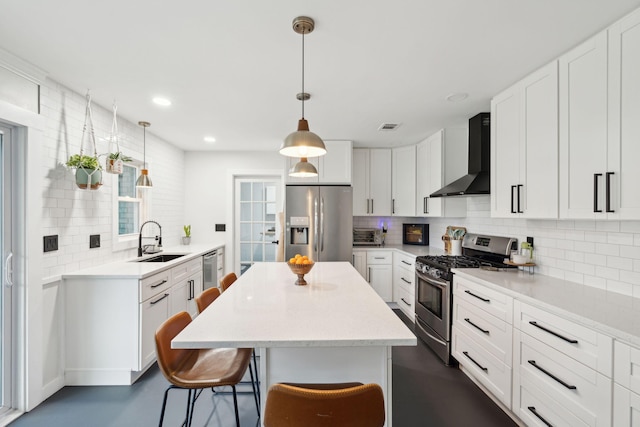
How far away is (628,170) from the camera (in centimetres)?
161

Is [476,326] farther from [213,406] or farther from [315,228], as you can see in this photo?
[315,228]

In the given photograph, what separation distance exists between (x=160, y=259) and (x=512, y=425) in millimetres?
3817

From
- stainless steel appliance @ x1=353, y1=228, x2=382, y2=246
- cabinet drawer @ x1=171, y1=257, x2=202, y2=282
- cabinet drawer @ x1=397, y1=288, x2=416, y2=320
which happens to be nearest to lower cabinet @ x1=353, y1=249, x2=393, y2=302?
cabinet drawer @ x1=397, y1=288, x2=416, y2=320

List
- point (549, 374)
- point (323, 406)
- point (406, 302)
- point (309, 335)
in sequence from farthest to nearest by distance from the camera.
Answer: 1. point (406, 302)
2. point (549, 374)
3. point (309, 335)
4. point (323, 406)

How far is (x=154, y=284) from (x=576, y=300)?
3.11 meters

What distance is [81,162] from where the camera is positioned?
8.13 ft

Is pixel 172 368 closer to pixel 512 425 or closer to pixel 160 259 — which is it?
pixel 512 425

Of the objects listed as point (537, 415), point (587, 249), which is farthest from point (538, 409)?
point (587, 249)

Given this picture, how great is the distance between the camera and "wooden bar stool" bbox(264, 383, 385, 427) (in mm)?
994

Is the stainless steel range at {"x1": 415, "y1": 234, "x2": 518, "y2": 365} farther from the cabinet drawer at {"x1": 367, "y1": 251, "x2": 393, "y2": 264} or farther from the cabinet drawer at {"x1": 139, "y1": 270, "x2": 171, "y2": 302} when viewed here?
the cabinet drawer at {"x1": 139, "y1": 270, "x2": 171, "y2": 302}

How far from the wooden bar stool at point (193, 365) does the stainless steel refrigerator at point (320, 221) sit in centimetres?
254

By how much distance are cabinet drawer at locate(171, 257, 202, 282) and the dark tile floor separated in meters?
0.95

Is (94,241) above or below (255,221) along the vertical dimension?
below

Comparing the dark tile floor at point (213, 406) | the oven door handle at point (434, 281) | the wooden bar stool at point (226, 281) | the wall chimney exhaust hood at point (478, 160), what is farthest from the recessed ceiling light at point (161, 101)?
the oven door handle at point (434, 281)
